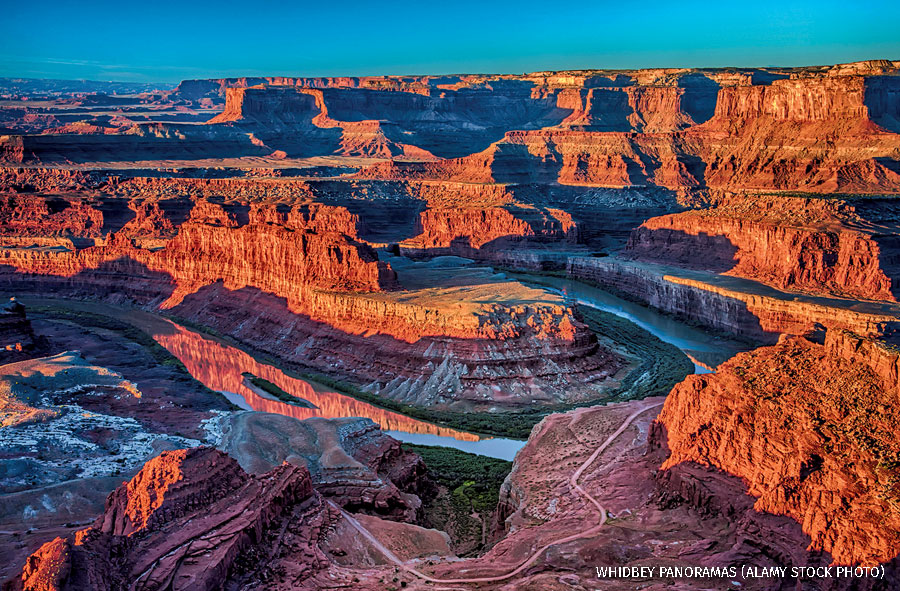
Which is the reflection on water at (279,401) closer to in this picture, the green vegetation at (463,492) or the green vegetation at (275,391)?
the green vegetation at (275,391)

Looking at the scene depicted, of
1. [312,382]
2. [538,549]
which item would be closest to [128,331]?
[312,382]

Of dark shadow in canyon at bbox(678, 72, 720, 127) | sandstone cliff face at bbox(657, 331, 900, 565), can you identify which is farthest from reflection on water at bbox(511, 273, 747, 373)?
dark shadow in canyon at bbox(678, 72, 720, 127)

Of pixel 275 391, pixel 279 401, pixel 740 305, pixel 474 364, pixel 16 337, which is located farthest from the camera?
pixel 740 305

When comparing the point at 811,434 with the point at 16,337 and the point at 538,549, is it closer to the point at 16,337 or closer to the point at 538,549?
the point at 538,549

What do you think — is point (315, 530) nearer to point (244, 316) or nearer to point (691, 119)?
point (244, 316)

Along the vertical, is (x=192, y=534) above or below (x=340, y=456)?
above

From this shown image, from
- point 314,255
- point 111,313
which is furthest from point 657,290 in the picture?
point 111,313

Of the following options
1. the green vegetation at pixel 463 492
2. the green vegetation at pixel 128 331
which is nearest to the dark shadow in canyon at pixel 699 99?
the green vegetation at pixel 128 331

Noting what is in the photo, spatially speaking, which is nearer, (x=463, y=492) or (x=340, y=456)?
(x=340, y=456)
